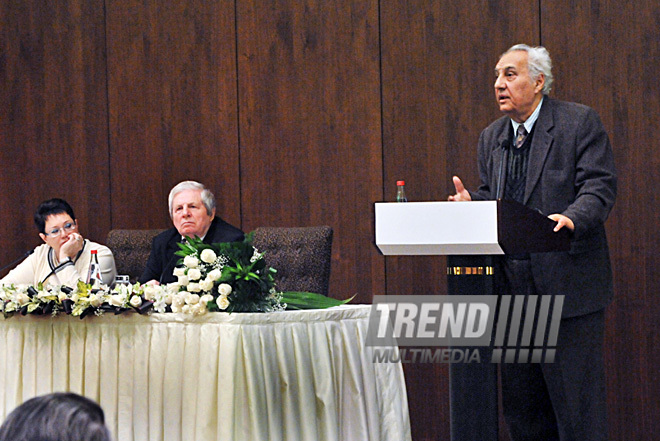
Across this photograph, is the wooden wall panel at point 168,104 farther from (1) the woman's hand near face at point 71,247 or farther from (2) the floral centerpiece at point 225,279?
(2) the floral centerpiece at point 225,279

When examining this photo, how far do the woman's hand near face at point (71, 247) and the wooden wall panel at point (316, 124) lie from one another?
1395 mm

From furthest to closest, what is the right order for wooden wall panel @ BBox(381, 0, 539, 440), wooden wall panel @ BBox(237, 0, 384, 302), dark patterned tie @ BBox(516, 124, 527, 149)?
wooden wall panel @ BBox(237, 0, 384, 302) → wooden wall panel @ BBox(381, 0, 539, 440) → dark patterned tie @ BBox(516, 124, 527, 149)

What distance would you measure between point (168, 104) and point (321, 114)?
3.36ft

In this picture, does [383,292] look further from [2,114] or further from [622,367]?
[2,114]

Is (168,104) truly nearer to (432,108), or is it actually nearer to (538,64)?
(432,108)

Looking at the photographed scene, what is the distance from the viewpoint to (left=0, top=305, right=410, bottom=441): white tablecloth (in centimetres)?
286

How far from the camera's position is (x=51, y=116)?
5.71 m

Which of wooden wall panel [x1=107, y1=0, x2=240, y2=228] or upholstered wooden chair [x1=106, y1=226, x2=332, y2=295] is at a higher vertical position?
wooden wall panel [x1=107, y1=0, x2=240, y2=228]

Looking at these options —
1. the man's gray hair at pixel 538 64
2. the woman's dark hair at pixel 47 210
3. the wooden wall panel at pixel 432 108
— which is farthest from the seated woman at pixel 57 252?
the man's gray hair at pixel 538 64

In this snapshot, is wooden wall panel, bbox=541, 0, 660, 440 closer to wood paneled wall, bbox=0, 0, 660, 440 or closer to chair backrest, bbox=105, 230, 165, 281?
wood paneled wall, bbox=0, 0, 660, 440

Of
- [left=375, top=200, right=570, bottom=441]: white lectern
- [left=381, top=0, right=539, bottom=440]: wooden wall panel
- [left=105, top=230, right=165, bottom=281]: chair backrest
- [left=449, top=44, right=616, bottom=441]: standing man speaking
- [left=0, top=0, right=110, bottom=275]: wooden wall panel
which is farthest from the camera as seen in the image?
[left=0, top=0, right=110, bottom=275]: wooden wall panel

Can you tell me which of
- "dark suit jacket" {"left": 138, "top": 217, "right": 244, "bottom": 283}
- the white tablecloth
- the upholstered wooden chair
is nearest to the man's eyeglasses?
"dark suit jacket" {"left": 138, "top": 217, "right": 244, "bottom": 283}

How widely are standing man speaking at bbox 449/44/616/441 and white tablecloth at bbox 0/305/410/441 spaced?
1.97 ft

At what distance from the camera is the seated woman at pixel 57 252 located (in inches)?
161
